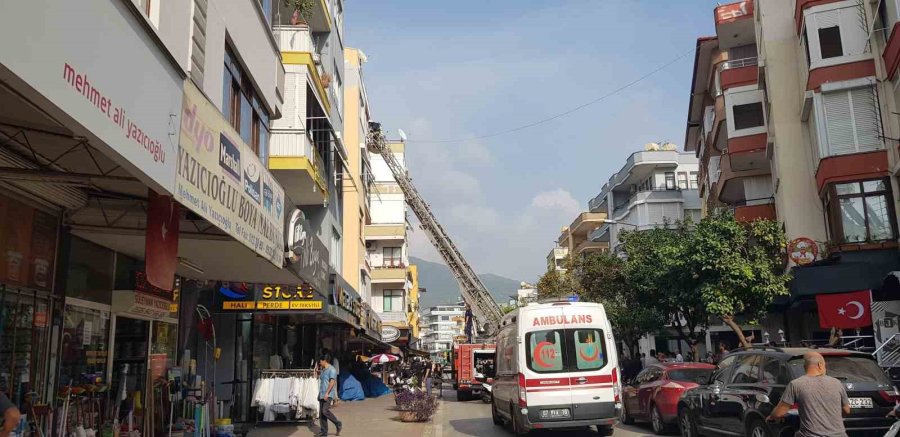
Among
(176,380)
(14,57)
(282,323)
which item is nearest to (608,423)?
(176,380)

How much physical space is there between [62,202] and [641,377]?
13141 millimetres

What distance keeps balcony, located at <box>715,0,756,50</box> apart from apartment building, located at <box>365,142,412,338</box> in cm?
2636

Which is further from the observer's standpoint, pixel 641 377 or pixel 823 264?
pixel 823 264

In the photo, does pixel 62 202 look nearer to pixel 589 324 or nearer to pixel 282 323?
pixel 589 324

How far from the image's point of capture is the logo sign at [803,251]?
23.8 m

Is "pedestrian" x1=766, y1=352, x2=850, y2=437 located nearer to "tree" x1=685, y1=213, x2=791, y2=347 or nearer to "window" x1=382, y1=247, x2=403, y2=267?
"tree" x1=685, y1=213, x2=791, y2=347

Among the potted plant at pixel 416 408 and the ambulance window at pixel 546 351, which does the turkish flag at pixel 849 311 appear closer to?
the ambulance window at pixel 546 351

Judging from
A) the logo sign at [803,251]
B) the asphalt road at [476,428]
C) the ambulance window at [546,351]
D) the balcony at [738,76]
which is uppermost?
the balcony at [738,76]

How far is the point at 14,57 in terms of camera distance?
13.2ft

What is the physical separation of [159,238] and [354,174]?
26.6m

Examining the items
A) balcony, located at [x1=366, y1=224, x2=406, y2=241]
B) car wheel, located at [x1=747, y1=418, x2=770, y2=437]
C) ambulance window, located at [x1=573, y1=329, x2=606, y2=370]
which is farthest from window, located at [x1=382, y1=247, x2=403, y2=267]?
car wheel, located at [x1=747, y1=418, x2=770, y2=437]

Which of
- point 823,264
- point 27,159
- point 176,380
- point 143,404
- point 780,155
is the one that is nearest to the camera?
point 27,159

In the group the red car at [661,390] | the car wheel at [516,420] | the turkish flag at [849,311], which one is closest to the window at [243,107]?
the car wheel at [516,420]

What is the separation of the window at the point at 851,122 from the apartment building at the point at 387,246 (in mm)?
33596
